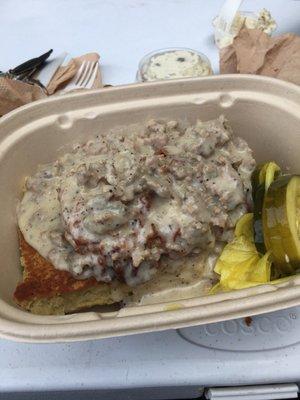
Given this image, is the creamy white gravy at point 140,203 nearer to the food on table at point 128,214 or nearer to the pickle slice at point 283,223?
the food on table at point 128,214

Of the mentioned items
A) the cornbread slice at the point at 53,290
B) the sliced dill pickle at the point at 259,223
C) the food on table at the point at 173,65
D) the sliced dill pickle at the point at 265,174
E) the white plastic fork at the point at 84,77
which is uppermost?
the food on table at the point at 173,65

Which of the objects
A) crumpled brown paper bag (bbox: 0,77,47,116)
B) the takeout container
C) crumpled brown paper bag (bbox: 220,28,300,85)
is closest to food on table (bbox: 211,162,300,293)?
the takeout container

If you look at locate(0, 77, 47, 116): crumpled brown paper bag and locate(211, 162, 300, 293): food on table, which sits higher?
locate(0, 77, 47, 116): crumpled brown paper bag

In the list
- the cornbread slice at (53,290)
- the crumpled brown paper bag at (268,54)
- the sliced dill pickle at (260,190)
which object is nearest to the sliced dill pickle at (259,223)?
the sliced dill pickle at (260,190)

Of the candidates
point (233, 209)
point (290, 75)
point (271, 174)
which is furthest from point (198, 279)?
point (290, 75)

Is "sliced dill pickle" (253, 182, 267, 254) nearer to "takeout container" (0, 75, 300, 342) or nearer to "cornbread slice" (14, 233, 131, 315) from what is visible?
"takeout container" (0, 75, 300, 342)

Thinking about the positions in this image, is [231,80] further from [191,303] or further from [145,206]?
[191,303]
